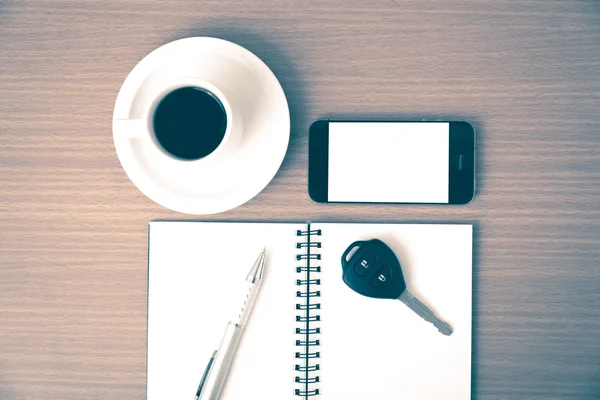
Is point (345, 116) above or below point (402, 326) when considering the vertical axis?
above

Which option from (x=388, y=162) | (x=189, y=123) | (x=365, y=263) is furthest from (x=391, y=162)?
(x=189, y=123)

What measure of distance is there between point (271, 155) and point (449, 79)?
22 centimetres

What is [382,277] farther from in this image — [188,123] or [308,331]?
[188,123]

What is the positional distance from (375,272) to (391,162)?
0.41ft

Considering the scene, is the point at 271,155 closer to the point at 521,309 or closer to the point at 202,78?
the point at 202,78

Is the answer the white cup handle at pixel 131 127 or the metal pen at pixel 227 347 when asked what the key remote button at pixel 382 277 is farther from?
the white cup handle at pixel 131 127

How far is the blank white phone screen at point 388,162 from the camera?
1.85ft

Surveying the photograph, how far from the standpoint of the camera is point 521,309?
22.4 inches

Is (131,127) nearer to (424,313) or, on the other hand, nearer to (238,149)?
(238,149)

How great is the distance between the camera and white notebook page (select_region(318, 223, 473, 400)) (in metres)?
0.57

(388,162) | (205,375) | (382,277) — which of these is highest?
(388,162)

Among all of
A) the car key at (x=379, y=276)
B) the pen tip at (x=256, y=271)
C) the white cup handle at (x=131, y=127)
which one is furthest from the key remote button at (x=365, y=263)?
the white cup handle at (x=131, y=127)

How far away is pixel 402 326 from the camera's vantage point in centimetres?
57

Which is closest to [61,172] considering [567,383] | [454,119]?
[454,119]
